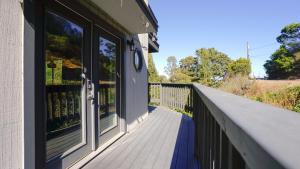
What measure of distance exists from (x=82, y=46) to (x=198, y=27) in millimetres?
28015

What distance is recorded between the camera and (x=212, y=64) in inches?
1089

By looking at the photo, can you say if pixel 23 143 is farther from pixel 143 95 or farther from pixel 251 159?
pixel 143 95

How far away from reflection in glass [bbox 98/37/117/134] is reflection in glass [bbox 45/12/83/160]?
25.5 inches

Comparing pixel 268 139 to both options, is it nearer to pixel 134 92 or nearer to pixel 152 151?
pixel 152 151

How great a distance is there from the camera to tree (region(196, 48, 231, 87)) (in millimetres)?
27078

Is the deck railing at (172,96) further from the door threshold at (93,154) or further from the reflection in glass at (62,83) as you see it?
the reflection in glass at (62,83)

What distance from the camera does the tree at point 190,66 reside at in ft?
93.7

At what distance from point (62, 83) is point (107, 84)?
1.23 meters

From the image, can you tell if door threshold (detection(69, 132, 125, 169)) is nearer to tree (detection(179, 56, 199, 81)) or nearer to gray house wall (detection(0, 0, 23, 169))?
gray house wall (detection(0, 0, 23, 169))

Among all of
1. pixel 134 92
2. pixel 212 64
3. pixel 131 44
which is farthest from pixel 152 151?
pixel 212 64

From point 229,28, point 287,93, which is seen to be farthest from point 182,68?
point 287,93

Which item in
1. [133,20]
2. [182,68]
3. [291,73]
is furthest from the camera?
[182,68]

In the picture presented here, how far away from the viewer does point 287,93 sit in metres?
6.46

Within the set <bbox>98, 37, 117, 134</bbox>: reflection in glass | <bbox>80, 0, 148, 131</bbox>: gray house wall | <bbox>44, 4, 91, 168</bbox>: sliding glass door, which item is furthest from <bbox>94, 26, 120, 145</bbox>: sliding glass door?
<bbox>44, 4, 91, 168</bbox>: sliding glass door
